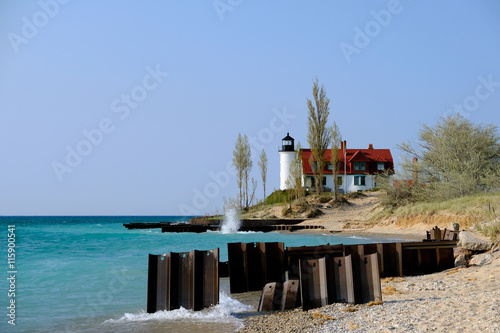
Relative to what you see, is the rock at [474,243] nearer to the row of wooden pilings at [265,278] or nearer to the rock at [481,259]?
the rock at [481,259]

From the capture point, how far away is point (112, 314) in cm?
1084

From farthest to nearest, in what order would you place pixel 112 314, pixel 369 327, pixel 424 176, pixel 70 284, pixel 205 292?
pixel 424 176 → pixel 70 284 → pixel 112 314 → pixel 205 292 → pixel 369 327

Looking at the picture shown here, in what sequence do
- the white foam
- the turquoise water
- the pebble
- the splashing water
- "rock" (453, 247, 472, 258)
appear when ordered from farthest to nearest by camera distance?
the splashing water < "rock" (453, 247, 472, 258) < the white foam < the turquoise water < the pebble

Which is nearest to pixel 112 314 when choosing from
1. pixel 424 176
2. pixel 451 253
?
pixel 451 253

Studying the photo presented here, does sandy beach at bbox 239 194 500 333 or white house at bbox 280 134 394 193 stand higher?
white house at bbox 280 134 394 193

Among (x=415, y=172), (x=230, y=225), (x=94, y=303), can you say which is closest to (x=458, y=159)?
(x=415, y=172)

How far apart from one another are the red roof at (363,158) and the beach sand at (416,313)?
49.5 metres

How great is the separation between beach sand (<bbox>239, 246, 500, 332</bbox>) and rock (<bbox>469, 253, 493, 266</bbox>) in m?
1.19

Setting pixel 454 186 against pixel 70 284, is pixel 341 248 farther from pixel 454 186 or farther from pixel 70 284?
pixel 454 186

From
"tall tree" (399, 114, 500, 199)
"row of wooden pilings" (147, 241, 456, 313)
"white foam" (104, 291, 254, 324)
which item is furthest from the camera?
"tall tree" (399, 114, 500, 199)

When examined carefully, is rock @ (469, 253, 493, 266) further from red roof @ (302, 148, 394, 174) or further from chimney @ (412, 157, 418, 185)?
red roof @ (302, 148, 394, 174)

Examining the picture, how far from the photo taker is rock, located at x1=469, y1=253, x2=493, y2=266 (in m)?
12.6

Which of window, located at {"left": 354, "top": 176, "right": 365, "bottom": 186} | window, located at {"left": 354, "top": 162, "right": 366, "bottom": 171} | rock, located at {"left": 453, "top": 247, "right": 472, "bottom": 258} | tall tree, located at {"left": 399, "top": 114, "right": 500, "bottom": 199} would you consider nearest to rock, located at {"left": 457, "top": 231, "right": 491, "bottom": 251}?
rock, located at {"left": 453, "top": 247, "right": 472, "bottom": 258}

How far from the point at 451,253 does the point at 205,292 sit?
7.37 m
